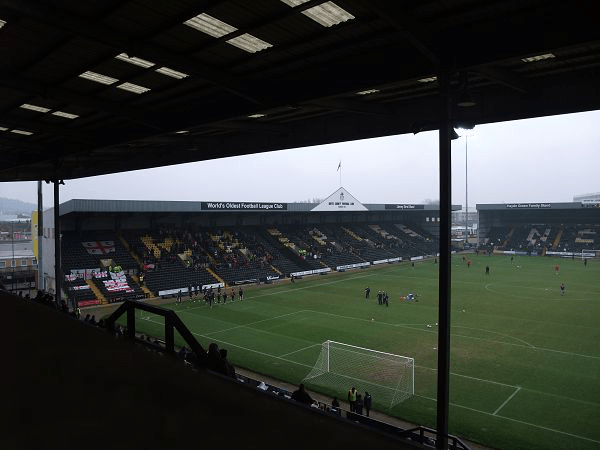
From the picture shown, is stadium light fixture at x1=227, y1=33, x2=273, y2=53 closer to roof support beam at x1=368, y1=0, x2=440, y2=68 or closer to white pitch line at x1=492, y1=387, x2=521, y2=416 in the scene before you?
roof support beam at x1=368, y1=0, x2=440, y2=68

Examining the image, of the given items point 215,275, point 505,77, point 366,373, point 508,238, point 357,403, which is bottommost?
point 366,373

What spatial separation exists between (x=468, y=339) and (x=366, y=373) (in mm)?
8998

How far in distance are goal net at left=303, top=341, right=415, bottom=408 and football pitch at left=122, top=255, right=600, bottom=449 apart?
0.45m

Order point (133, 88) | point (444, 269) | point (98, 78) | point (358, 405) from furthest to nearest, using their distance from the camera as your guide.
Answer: point (358, 405) → point (133, 88) → point (98, 78) → point (444, 269)

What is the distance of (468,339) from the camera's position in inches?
1049

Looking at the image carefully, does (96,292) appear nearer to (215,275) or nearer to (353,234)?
(215,275)

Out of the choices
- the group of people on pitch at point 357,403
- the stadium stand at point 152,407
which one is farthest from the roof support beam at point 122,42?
the group of people on pitch at point 357,403

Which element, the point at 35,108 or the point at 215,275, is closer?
the point at 35,108

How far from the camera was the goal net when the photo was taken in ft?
61.4

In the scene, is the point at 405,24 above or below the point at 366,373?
above

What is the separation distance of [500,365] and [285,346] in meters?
11.0

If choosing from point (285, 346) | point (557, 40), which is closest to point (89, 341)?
point (557, 40)

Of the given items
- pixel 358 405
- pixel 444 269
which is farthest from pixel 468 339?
pixel 444 269

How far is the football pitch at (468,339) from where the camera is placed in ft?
53.9
